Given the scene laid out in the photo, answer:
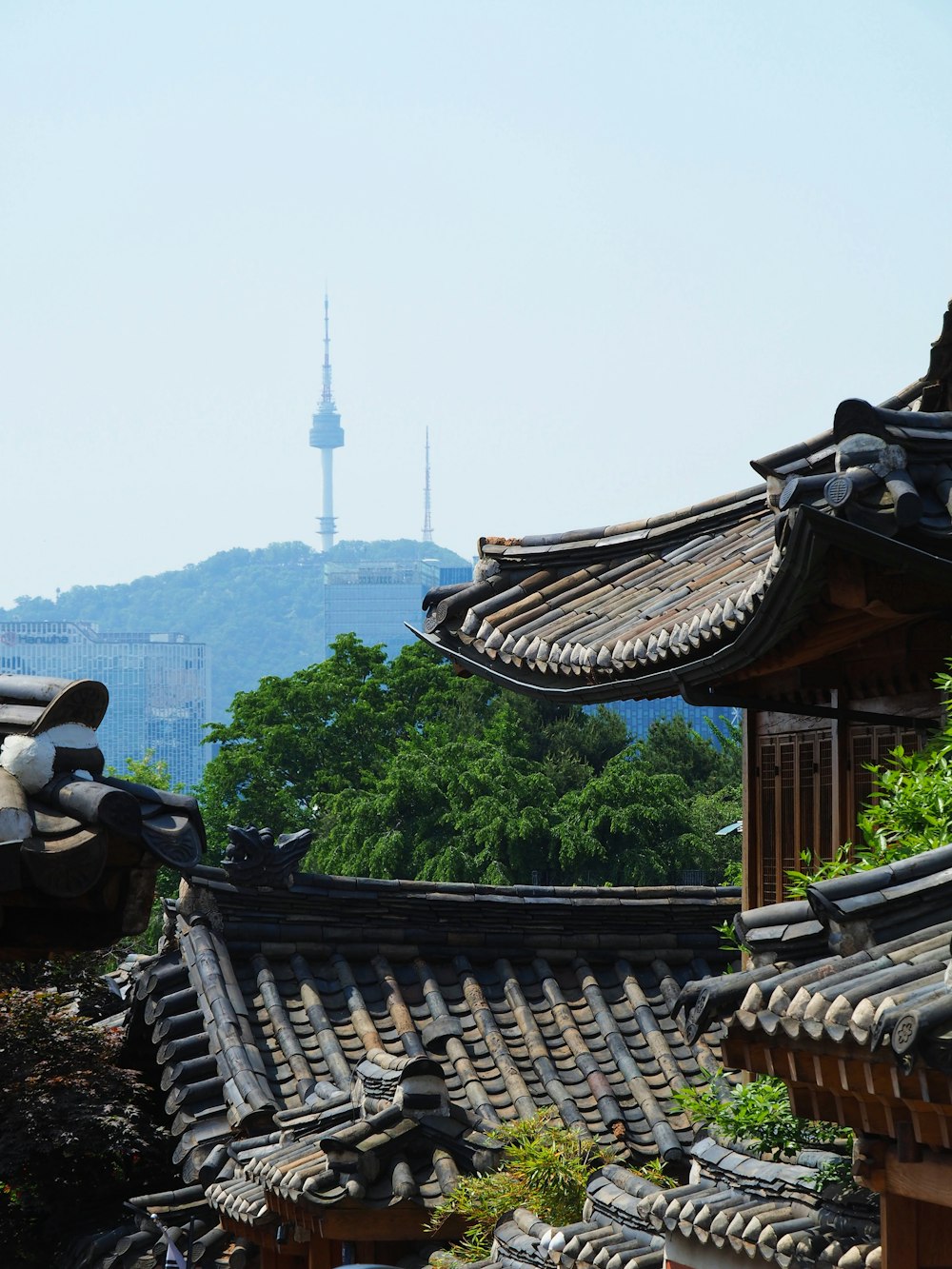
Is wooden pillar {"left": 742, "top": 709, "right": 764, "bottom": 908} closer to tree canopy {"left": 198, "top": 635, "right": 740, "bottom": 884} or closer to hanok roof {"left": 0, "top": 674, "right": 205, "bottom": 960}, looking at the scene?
hanok roof {"left": 0, "top": 674, "right": 205, "bottom": 960}

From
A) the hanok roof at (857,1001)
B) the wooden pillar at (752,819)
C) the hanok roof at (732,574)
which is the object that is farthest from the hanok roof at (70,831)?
the wooden pillar at (752,819)

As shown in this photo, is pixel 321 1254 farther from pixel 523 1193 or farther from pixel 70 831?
pixel 70 831

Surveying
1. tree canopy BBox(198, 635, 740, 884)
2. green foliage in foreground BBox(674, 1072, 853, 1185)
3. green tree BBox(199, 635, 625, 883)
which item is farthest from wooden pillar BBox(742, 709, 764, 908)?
green tree BBox(199, 635, 625, 883)

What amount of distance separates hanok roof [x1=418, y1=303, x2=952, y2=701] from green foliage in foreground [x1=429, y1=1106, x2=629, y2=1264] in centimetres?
239

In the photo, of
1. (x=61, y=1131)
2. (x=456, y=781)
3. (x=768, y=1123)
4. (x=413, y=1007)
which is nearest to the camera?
(x=768, y=1123)

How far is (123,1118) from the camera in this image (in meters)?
12.5

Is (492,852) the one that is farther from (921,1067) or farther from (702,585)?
(921,1067)

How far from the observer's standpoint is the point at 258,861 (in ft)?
38.6

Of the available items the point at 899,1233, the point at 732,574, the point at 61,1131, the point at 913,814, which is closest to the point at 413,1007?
the point at 61,1131

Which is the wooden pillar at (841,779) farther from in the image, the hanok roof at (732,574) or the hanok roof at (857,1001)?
the hanok roof at (857,1001)

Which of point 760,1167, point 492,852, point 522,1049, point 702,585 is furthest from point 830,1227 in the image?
point 492,852

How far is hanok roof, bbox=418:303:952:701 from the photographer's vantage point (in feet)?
18.3

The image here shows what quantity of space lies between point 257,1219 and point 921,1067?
638 cm

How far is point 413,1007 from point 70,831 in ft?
25.0
